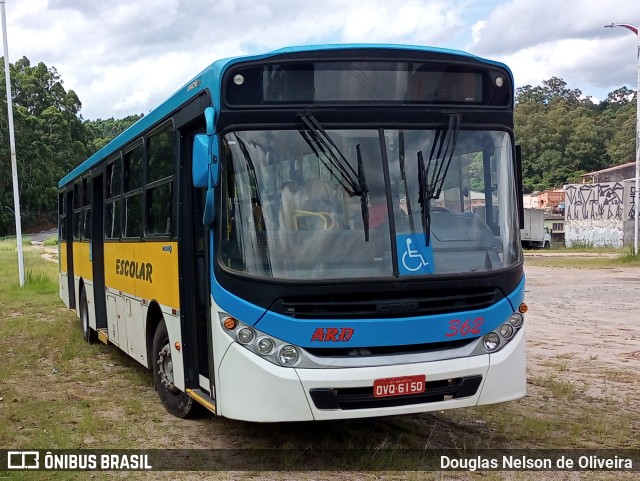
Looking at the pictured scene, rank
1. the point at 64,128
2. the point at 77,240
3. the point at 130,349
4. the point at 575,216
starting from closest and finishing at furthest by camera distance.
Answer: the point at 130,349, the point at 77,240, the point at 575,216, the point at 64,128

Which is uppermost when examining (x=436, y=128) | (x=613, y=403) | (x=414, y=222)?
(x=436, y=128)

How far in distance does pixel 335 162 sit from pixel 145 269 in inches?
124

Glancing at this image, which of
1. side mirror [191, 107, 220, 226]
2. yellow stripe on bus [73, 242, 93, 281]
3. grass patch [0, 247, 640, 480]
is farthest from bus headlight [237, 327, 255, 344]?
yellow stripe on bus [73, 242, 93, 281]

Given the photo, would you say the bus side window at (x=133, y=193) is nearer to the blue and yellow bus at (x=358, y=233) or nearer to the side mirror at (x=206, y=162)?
the blue and yellow bus at (x=358, y=233)

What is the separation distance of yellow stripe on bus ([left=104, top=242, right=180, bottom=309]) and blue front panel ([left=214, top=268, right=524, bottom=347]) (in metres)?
1.37

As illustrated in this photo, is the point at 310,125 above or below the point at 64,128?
below

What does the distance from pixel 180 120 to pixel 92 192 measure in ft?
16.6

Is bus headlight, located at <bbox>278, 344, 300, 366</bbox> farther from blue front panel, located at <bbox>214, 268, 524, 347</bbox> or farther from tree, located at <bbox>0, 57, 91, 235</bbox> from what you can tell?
tree, located at <bbox>0, 57, 91, 235</bbox>

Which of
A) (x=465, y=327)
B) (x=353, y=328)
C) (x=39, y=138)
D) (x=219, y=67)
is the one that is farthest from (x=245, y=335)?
(x=39, y=138)

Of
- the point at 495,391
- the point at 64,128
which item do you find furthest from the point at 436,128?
the point at 64,128

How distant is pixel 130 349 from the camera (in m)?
9.05

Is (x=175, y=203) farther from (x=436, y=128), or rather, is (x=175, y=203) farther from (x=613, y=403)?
(x=613, y=403)

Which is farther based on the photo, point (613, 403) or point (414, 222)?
point (613, 403)

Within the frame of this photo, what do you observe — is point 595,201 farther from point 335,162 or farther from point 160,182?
point 335,162
